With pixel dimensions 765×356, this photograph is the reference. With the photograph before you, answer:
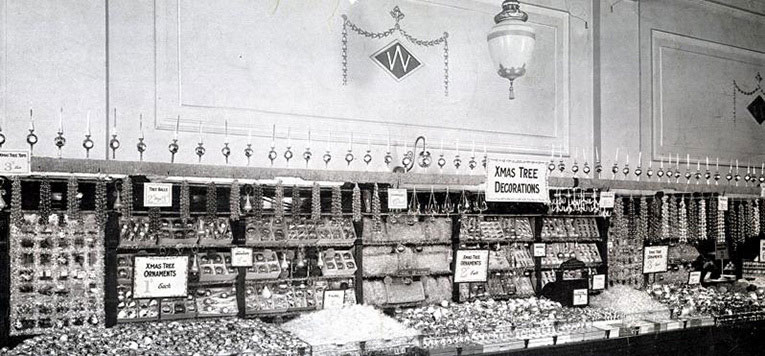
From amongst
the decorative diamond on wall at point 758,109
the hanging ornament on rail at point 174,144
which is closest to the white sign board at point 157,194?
the hanging ornament on rail at point 174,144

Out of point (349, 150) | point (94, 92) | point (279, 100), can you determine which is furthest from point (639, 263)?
point (94, 92)

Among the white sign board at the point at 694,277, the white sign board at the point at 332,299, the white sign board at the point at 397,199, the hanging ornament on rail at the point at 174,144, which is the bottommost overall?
the white sign board at the point at 694,277

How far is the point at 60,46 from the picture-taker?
4930 millimetres

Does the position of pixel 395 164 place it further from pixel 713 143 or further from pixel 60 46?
pixel 713 143

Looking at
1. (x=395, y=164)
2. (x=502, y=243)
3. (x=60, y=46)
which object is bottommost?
(x=502, y=243)

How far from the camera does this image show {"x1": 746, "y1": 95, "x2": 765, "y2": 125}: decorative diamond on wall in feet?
29.6

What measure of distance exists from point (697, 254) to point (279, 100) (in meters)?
5.38

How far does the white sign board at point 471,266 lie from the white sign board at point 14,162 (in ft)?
11.5

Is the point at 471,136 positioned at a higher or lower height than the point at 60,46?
lower

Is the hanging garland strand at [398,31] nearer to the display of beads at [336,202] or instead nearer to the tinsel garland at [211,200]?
the display of beads at [336,202]

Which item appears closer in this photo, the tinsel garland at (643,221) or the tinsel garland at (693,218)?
the tinsel garland at (643,221)

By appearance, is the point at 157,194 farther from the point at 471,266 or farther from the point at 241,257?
the point at 471,266

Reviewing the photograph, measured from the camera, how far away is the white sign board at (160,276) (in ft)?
15.3

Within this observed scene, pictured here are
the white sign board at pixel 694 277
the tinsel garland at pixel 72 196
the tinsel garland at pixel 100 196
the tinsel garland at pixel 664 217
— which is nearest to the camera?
the tinsel garland at pixel 72 196
